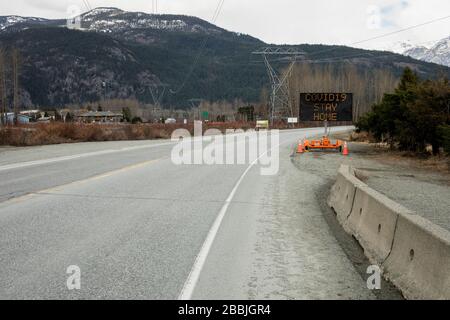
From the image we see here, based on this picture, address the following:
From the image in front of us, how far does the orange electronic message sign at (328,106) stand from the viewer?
103 feet

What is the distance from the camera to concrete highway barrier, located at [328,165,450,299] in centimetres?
512

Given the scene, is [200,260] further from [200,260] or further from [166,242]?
[166,242]

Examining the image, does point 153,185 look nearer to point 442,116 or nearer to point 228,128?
point 442,116

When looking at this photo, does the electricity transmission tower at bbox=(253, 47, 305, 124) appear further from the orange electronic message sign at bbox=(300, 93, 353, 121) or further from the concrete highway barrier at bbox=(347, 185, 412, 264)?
the concrete highway barrier at bbox=(347, 185, 412, 264)

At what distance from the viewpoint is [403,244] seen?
6289 mm

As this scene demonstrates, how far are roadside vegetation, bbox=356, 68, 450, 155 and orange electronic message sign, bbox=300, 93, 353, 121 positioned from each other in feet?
7.21

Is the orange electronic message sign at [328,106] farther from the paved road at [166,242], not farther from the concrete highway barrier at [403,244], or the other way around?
the concrete highway barrier at [403,244]

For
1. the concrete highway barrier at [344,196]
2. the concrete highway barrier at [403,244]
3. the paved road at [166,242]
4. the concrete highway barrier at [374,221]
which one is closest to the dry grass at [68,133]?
the paved road at [166,242]

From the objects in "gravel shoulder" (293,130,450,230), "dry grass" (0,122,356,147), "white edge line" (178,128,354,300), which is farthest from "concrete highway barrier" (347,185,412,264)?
"dry grass" (0,122,356,147)

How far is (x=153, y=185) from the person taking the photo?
14.3 m

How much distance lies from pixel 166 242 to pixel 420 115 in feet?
65.8

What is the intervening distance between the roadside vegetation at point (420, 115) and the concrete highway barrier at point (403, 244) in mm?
12826

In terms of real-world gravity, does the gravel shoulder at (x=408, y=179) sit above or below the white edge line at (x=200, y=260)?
below
